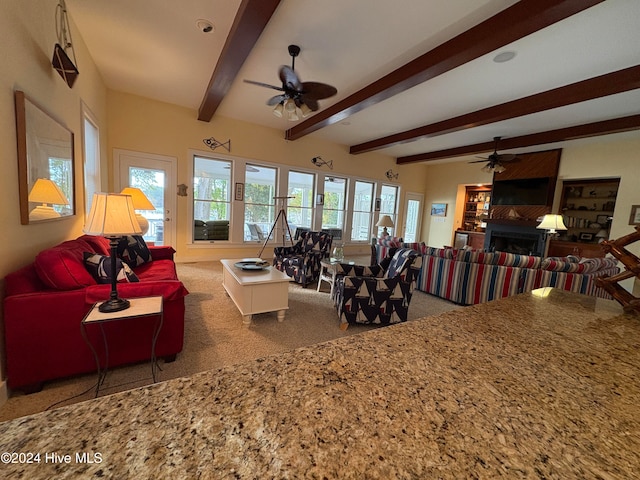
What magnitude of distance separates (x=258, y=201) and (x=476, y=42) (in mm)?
4686

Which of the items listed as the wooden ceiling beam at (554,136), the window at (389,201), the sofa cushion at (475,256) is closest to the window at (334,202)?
the window at (389,201)

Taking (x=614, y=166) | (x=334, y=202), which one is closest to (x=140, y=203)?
(x=334, y=202)

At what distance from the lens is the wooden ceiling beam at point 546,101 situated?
10.0 ft

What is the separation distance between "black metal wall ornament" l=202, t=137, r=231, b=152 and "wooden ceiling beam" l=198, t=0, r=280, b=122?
142 centimetres

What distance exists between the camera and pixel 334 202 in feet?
24.1

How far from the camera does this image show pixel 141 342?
76.4 inches

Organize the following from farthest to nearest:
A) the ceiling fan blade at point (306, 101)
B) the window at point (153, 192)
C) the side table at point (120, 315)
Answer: the window at point (153, 192) < the ceiling fan blade at point (306, 101) < the side table at point (120, 315)

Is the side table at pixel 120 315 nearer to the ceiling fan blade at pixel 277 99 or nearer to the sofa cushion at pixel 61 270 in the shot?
the sofa cushion at pixel 61 270

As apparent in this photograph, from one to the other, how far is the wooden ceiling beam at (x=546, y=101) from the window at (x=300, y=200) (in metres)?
2.61

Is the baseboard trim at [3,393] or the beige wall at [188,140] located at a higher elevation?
the beige wall at [188,140]

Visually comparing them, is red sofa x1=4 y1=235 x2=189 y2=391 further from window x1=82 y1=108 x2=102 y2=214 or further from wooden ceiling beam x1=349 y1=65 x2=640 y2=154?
wooden ceiling beam x1=349 y1=65 x2=640 y2=154

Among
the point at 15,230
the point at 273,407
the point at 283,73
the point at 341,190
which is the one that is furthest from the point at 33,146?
the point at 341,190

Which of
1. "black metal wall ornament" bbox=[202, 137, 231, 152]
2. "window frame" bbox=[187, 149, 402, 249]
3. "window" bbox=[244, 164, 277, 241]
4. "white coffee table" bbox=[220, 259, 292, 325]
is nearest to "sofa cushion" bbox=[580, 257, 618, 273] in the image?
"white coffee table" bbox=[220, 259, 292, 325]

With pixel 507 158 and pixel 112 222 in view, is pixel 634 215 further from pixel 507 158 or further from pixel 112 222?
pixel 112 222
